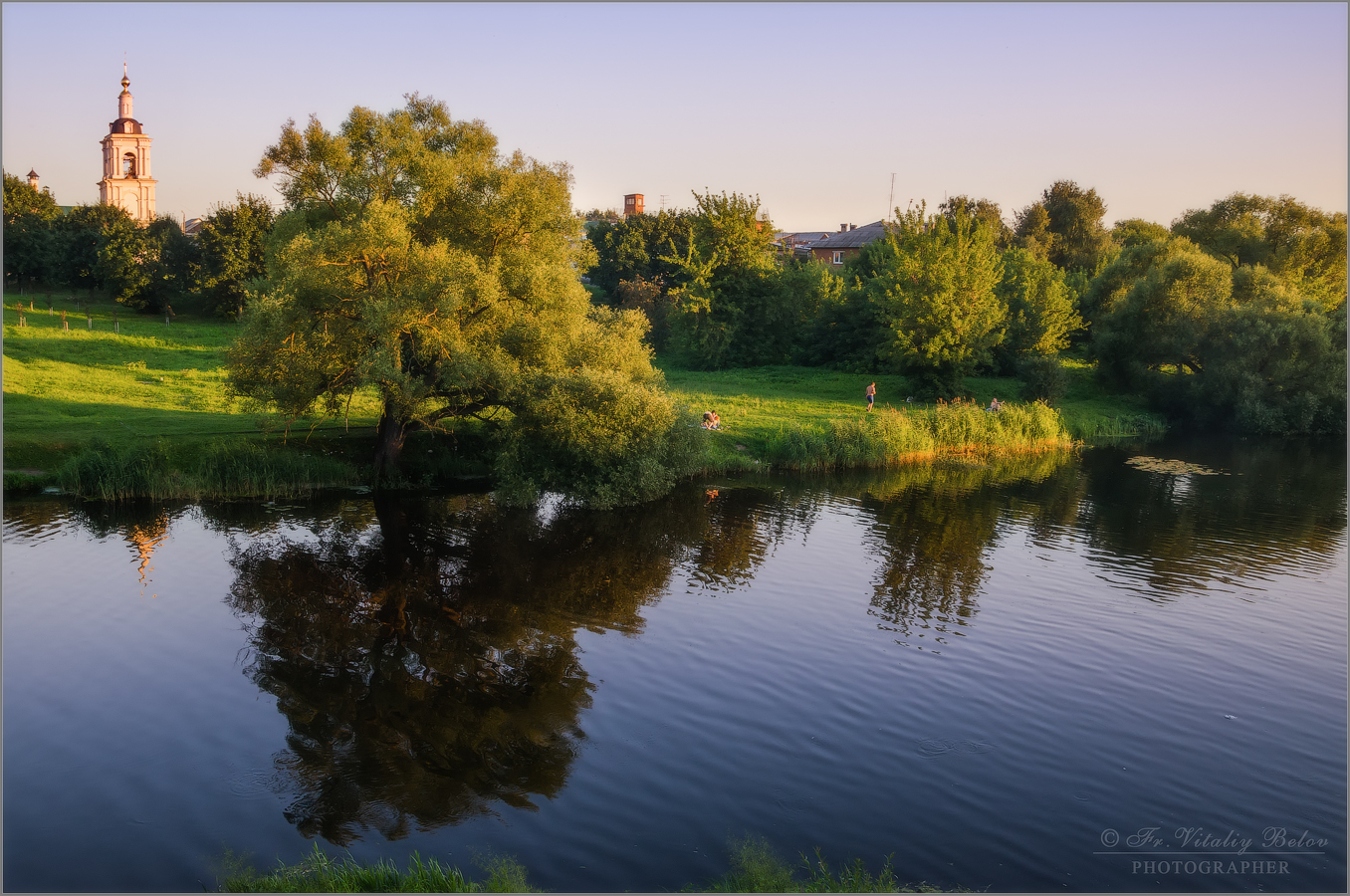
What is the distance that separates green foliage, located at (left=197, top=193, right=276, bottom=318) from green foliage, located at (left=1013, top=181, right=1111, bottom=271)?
221 feet

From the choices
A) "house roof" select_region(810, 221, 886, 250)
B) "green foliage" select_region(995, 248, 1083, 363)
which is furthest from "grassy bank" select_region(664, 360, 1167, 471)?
"house roof" select_region(810, 221, 886, 250)

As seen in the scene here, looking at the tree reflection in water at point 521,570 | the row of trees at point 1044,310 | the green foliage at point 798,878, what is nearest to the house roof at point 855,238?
the row of trees at point 1044,310

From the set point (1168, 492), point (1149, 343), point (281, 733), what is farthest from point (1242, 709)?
point (1149, 343)

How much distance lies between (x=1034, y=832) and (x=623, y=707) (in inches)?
273

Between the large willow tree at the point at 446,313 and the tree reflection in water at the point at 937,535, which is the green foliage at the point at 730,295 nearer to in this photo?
the tree reflection in water at the point at 937,535

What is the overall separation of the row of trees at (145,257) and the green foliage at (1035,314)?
160 feet

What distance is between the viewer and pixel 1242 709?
16.1 metres

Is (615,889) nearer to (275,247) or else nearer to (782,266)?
(275,247)

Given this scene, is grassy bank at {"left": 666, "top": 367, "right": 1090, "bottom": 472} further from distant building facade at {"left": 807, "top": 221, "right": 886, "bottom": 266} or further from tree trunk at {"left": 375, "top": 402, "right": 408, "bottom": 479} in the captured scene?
distant building facade at {"left": 807, "top": 221, "right": 886, "bottom": 266}

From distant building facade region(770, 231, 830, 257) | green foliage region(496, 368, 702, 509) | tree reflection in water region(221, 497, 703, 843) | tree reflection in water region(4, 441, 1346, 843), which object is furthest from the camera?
distant building facade region(770, 231, 830, 257)

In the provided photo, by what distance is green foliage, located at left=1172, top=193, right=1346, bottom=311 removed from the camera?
6322 centimetres

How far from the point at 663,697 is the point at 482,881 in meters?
5.87

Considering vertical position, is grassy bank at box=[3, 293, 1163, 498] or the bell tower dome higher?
the bell tower dome

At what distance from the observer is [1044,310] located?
57562mm
